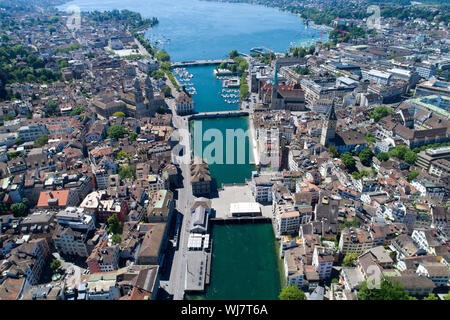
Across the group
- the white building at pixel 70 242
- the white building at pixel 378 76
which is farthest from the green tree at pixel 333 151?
the white building at pixel 378 76

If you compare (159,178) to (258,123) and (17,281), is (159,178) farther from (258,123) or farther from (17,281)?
(258,123)

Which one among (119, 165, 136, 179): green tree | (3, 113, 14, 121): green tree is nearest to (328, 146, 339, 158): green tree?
(119, 165, 136, 179): green tree

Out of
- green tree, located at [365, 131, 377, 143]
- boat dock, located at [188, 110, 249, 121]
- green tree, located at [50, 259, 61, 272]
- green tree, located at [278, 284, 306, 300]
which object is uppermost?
boat dock, located at [188, 110, 249, 121]

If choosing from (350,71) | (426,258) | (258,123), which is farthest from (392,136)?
(350,71)

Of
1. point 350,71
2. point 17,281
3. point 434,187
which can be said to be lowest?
point 17,281

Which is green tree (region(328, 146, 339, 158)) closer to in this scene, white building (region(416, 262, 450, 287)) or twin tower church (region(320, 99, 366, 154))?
twin tower church (region(320, 99, 366, 154))

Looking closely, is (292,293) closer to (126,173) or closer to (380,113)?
(126,173)
